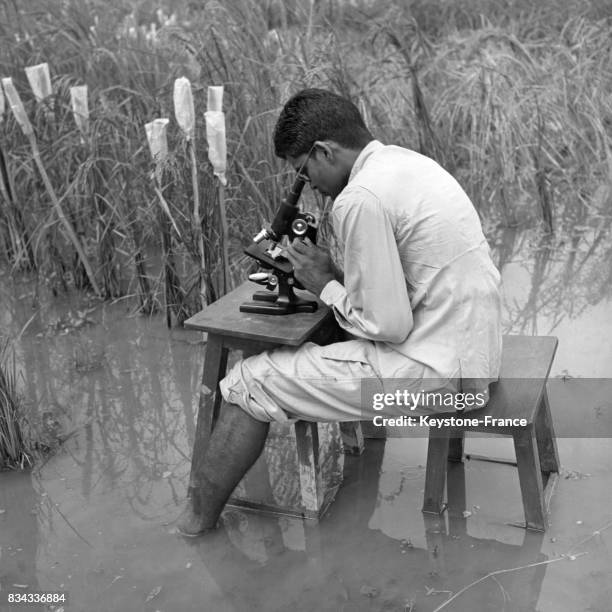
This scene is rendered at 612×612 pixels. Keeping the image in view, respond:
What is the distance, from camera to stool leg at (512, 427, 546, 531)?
2867 mm

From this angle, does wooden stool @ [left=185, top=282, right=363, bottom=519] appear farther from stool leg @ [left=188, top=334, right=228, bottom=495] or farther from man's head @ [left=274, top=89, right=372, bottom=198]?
man's head @ [left=274, top=89, right=372, bottom=198]

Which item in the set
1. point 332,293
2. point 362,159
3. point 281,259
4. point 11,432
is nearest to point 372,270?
point 332,293

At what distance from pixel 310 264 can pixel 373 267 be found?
409 millimetres

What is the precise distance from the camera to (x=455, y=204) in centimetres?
273

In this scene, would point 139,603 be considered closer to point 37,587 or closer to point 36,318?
point 37,587

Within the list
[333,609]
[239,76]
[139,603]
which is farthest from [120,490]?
[239,76]

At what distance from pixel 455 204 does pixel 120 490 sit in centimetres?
170

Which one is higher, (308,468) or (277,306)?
(277,306)

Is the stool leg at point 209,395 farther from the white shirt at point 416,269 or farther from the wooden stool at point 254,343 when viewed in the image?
the white shirt at point 416,269

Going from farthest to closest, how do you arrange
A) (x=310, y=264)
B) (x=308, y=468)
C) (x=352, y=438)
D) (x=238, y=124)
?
(x=238, y=124), (x=352, y=438), (x=308, y=468), (x=310, y=264)

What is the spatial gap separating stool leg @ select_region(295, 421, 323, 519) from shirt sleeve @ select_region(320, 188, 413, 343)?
52 cm

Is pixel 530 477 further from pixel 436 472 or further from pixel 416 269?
pixel 416 269

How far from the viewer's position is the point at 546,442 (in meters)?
3.25

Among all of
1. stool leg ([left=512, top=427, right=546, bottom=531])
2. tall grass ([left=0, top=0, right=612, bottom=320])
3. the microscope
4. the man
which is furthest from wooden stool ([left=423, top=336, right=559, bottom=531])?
tall grass ([left=0, top=0, right=612, bottom=320])
